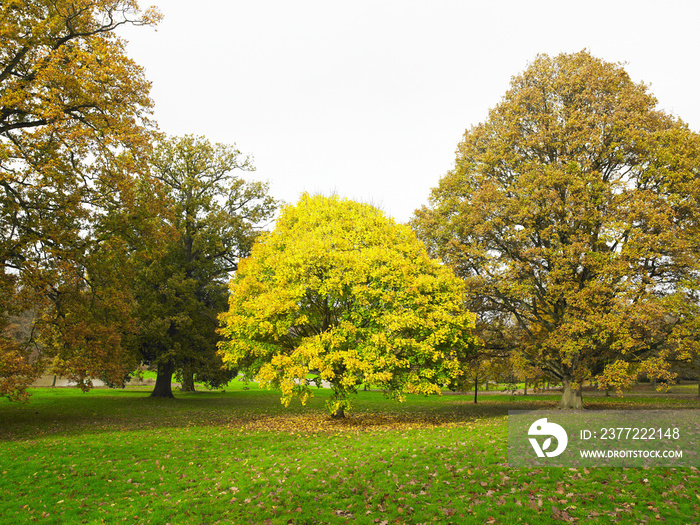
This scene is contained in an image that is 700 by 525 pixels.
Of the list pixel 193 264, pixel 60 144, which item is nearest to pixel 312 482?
pixel 60 144

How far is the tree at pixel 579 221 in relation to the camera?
63.9 ft

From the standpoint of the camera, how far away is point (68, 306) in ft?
59.9

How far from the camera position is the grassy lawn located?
8.23 metres

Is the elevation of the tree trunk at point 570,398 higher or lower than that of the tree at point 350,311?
lower

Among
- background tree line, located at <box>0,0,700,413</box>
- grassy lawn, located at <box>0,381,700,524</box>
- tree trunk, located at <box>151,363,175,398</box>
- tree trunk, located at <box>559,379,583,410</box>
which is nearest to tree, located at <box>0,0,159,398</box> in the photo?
background tree line, located at <box>0,0,700,413</box>

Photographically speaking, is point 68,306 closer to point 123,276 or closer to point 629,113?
point 123,276

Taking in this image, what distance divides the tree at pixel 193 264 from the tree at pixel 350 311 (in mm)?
11295

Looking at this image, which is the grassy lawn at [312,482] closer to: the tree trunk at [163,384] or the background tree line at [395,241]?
the background tree line at [395,241]

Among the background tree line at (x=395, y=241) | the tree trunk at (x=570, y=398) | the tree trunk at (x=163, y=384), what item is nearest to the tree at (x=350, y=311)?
the background tree line at (x=395, y=241)

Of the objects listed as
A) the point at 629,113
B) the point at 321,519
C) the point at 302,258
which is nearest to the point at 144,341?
the point at 302,258

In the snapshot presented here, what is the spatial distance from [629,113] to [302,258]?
1836 centimetres

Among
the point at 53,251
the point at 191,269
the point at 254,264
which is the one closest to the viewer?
the point at 53,251

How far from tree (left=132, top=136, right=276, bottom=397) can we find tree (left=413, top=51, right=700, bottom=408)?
54.8 feet

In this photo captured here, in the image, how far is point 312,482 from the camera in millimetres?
10102
